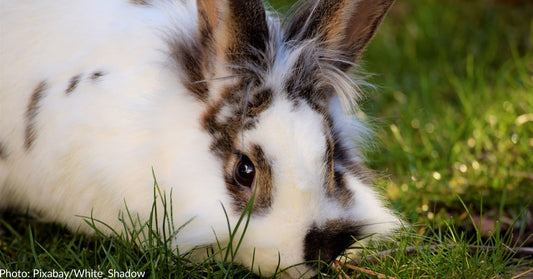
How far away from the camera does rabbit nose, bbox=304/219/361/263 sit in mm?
2381

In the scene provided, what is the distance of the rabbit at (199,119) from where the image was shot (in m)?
2.45

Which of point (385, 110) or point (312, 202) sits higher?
point (312, 202)

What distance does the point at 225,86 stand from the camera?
2.61 m

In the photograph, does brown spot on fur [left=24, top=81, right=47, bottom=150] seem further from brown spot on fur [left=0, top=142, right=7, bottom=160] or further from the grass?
the grass

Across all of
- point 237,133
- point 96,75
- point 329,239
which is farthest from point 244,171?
point 96,75

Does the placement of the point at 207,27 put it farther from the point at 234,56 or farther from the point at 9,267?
the point at 9,267

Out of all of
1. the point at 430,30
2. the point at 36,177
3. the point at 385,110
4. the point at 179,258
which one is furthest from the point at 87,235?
the point at 430,30

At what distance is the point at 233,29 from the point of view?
8.27 ft

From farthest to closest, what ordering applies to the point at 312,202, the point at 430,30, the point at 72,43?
the point at 430,30 < the point at 72,43 < the point at 312,202

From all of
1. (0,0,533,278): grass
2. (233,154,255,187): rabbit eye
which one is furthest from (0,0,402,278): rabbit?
(0,0,533,278): grass

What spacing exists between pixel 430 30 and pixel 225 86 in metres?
3.44

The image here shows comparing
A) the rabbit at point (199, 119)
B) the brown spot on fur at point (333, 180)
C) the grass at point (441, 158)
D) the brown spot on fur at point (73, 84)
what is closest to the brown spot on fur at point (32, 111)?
the rabbit at point (199, 119)

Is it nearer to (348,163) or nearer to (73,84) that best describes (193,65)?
(73,84)

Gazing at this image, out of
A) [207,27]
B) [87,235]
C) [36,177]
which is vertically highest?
[207,27]
